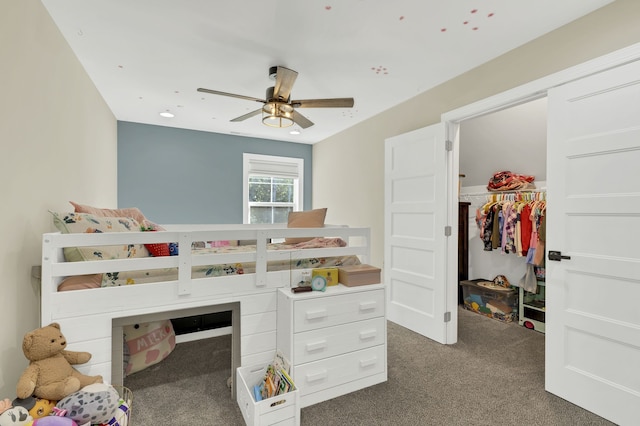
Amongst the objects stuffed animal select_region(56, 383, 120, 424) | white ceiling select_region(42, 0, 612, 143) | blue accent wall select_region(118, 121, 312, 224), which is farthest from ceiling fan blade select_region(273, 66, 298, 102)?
blue accent wall select_region(118, 121, 312, 224)

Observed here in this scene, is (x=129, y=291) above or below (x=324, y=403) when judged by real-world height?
above

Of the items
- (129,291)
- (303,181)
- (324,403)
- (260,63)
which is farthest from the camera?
(303,181)

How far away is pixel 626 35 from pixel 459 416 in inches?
92.6

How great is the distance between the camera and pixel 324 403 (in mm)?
1831

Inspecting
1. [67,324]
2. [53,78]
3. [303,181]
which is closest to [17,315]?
[67,324]

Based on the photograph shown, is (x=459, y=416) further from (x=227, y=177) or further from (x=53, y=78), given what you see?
(x=227, y=177)

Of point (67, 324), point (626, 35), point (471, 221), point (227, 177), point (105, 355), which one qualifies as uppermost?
point (626, 35)

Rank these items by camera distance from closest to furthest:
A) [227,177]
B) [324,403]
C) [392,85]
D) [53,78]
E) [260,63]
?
1. [324,403]
2. [53,78]
3. [260,63]
4. [392,85]
5. [227,177]

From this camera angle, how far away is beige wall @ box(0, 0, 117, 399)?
146 cm

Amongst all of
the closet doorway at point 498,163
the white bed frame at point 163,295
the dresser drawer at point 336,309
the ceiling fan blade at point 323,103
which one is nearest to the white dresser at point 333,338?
the dresser drawer at point 336,309

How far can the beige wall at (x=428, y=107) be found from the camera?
178cm

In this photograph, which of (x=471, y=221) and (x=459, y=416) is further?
(x=471, y=221)

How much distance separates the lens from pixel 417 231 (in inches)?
117

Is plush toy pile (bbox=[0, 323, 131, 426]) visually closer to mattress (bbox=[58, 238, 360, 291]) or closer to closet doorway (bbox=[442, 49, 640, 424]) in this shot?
mattress (bbox=[58, 238, 360, 291])
